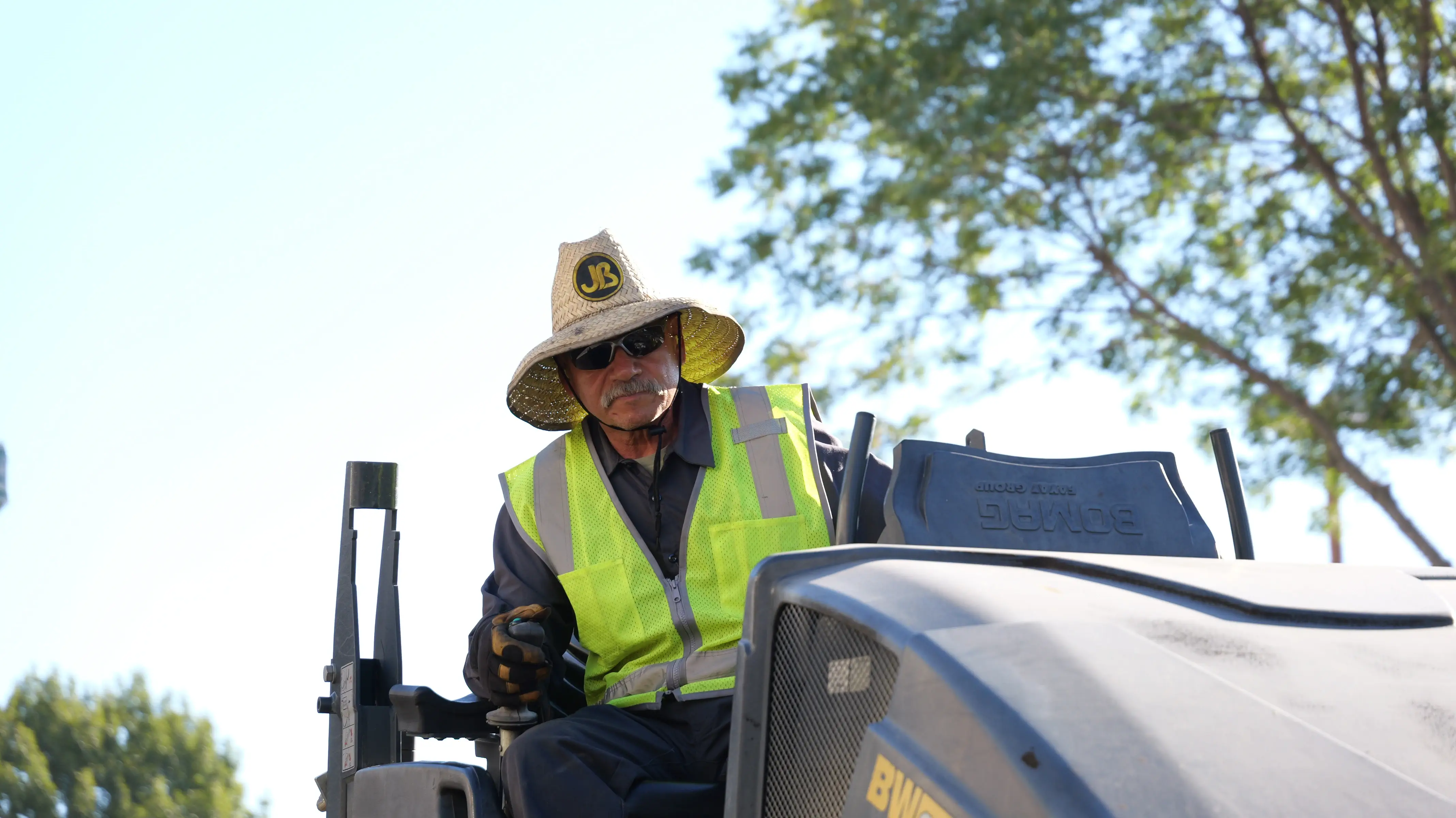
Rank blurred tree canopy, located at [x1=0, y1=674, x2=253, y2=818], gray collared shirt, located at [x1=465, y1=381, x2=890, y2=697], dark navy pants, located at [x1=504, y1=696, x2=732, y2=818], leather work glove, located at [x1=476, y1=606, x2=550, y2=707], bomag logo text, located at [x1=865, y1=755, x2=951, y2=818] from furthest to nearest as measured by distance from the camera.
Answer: blurred tree canopy, located at [x1=0, y1=674, x2=253, y2=818], gray collared shirt, located at [x1=465, y1=381, x2=890, y2=697], leather work glove, located at [x1=476, y1=606, x2=550, y2=707], dark navy pants, located at [x1=504, y1=696, x2=732, y2=818], bomag logo text, located at [x1=865, y1=755, x2=951, y2=818]

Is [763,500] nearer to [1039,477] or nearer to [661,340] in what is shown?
[661,340]

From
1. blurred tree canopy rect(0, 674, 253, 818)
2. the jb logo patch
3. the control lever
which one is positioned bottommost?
blurred tree canopy rect(0, 674, 253, 818)

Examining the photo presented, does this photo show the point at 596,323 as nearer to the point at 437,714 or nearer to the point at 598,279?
the point at 598,279

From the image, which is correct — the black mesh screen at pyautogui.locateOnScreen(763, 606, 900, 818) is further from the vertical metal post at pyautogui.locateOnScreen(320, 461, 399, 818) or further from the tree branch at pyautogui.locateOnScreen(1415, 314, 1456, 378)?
the tree branch at pyautogui.locateOnScreen(1415, 314, 1456, 378)

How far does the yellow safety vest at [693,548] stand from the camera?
10.4ft

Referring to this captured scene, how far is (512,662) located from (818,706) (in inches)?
46.6

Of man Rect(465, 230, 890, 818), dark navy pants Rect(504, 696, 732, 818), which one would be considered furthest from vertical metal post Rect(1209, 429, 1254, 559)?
dark navy pants Rect(504, 696, 732, 818)

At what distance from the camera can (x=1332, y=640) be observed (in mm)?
1821

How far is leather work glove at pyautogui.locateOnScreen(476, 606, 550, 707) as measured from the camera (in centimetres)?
297

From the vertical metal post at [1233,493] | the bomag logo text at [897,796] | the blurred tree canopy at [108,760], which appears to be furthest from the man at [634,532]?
the blurred tree canopy at [108,760]

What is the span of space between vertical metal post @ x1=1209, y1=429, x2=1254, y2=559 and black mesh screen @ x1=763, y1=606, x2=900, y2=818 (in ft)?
4.06

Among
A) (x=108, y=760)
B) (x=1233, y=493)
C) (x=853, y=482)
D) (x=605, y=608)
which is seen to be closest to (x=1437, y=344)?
(x=1233, y=493)

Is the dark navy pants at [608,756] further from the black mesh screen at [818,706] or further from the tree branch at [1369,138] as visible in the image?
the tree branch at [1369,138]

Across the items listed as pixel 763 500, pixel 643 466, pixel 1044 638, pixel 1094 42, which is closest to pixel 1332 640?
pixel 1044 638
